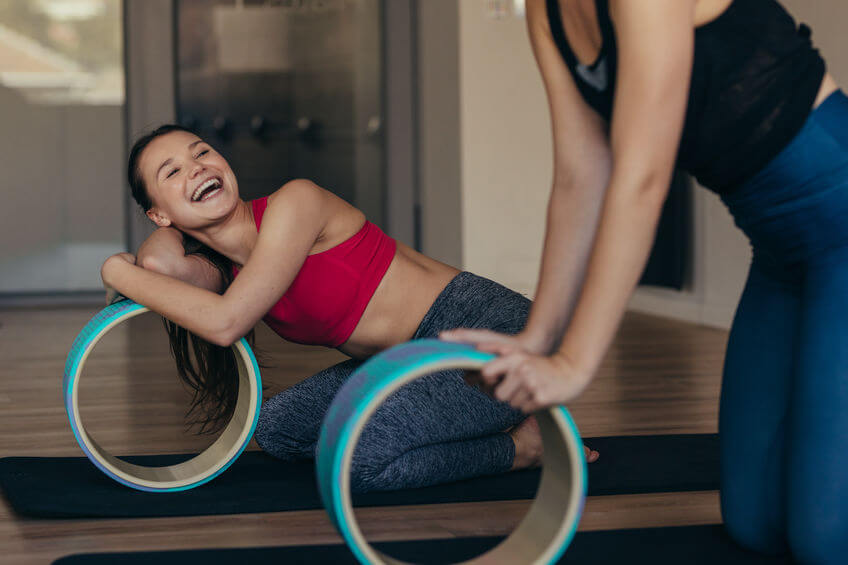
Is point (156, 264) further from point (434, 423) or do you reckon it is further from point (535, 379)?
point (535, 379)

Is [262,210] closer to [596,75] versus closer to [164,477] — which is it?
[164,477]

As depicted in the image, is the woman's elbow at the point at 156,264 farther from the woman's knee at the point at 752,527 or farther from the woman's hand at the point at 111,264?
the woman's knee at the point at 752,527

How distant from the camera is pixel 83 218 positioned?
508 cm

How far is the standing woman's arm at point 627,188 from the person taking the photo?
94cm

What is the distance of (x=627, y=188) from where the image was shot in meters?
0.95

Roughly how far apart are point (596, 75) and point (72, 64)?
14.9 ft

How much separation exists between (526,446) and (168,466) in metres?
0.69

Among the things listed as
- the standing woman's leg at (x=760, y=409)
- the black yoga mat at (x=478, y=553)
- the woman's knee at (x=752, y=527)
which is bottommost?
the black yoga mat at (x=478, y=553)

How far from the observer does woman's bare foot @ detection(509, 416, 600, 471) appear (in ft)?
5.71

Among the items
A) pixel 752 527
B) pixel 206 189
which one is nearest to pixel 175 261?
pixel 206 189

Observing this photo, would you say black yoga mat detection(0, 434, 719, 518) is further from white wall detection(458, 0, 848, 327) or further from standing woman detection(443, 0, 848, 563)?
white wall detection(458, 0, 848, 327)

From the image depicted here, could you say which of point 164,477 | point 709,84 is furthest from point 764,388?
point 164,477

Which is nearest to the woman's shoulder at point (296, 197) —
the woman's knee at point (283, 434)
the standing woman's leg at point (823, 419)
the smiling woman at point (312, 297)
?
the smiling woman at point (312, 297)

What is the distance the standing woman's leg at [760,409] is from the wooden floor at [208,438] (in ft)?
0.54
